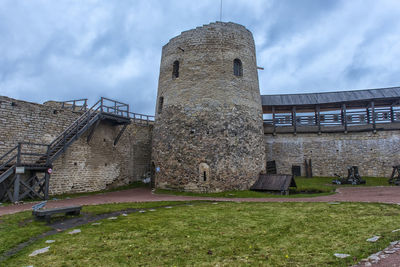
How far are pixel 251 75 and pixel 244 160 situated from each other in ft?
18.8

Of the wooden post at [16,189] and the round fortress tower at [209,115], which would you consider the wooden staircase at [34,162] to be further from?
the round fortress tower at [209,115]

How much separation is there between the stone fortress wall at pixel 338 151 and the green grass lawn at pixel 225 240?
1430cm

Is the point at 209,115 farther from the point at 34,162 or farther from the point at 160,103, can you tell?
the point at 34,162

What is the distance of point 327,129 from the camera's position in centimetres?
2230

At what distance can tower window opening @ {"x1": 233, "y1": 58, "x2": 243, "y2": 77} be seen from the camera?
17.0 m

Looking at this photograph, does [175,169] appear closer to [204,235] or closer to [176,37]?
[176,37]

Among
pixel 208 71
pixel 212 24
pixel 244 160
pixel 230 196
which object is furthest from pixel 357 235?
pixel 212 24

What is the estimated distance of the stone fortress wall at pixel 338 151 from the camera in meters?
20.6

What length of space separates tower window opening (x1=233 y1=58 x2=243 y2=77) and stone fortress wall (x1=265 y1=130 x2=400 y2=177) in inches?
319

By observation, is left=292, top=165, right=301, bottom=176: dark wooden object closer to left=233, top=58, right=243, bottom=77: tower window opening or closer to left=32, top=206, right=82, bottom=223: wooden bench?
left=233, top=58, right=243, bottom=77: tower window opening

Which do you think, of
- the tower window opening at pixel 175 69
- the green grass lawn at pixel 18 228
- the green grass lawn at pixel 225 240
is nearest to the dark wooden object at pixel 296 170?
the tower window opening at pixel 175 69

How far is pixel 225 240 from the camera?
5578 mm

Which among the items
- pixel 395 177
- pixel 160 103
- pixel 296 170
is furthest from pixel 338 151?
pixel 160 103

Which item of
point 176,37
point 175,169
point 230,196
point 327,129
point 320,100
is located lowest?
point 230,196
